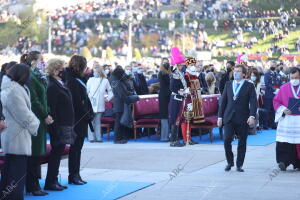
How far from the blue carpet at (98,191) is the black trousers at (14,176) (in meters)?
0.87

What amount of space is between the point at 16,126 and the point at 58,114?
1.40 metres

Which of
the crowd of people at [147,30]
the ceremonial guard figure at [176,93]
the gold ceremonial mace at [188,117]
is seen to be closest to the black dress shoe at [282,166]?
the ceremonial guard figure at [176,93]

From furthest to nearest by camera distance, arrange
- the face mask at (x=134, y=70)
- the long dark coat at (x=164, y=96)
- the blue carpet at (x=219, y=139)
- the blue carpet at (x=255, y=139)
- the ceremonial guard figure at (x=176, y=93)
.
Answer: the face mask at (x=134, y=70)
the blue carpet at (x=219, y=139)
the blue carpet at (x=255, y=139)
the long dark coat at (x=164, y=96)
the ceremonial guard figure at (x=176, y=93)

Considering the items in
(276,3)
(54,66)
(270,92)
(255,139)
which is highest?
(276,3)

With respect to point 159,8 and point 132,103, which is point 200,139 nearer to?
point 132,103

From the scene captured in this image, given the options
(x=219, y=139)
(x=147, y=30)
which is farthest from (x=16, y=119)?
(x=147, y=30)

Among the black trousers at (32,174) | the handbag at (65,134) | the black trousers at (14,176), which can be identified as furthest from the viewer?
the handbag at (65,134)

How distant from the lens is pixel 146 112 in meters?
19.9

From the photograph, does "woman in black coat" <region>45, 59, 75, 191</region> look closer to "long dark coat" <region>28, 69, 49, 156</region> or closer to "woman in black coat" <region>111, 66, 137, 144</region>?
"long dark coat" <region>28, 69, 49, 156</region>

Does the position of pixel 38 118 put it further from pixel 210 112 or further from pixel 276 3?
pixel 276 3

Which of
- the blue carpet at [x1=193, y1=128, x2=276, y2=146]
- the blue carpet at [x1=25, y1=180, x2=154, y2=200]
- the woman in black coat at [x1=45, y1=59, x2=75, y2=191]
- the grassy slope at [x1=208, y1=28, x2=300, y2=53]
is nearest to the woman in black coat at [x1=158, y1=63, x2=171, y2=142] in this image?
the blue carpet at [x1=193, y1=128, x2=276, y2=146]

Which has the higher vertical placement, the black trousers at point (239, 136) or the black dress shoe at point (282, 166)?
the black trousers at point (239, 136)

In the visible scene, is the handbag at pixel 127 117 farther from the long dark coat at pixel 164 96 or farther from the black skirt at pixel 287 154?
the black skirt at pixel 287 154

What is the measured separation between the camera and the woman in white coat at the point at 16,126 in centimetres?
971
